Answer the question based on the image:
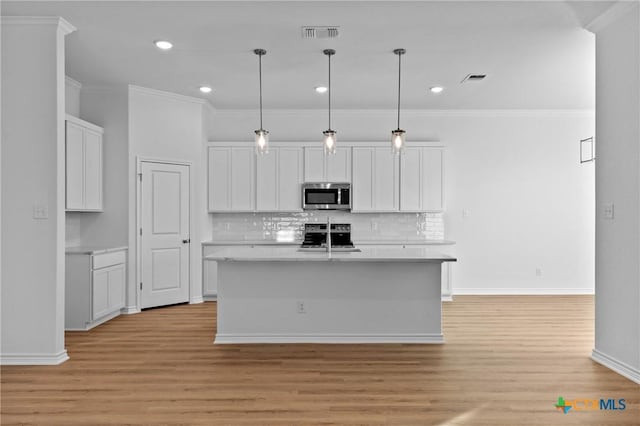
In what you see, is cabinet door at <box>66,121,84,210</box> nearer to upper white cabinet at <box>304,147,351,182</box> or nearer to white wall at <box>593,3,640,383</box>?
upper white cabinet at <box>304,147,351,182</box>

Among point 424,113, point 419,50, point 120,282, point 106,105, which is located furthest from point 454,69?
point 120,282

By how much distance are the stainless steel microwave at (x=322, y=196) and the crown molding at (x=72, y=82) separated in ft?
10.4

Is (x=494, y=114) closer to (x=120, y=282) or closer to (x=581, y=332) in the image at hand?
(x=581, y=332)

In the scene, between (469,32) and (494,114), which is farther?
(494,114)

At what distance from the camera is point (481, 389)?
3137mm

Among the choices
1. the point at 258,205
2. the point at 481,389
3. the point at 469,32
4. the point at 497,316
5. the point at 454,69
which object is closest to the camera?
the point at 481,389

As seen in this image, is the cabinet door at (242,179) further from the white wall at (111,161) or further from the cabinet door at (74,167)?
the cabinet door at (74,167)

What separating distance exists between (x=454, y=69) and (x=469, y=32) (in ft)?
3.37

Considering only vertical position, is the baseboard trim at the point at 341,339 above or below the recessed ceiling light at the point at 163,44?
below

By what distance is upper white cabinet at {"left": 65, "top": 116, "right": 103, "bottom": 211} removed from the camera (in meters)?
4.89

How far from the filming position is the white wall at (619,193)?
10.9ft

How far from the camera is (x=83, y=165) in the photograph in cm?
518

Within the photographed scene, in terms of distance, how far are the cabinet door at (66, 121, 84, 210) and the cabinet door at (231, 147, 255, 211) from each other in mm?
2087

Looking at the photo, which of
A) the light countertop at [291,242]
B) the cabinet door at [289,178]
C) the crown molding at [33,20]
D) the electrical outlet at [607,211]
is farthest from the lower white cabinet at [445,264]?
the crown molding at [33,20]
